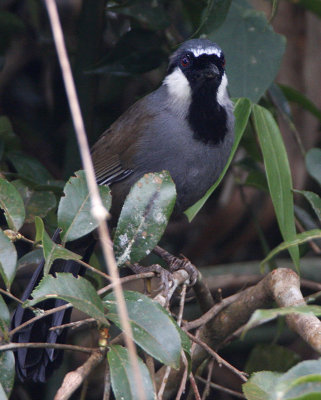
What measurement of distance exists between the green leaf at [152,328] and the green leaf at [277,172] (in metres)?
0.87

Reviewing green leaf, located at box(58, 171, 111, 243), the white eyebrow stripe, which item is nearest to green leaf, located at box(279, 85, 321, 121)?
the white eyebrow stripe

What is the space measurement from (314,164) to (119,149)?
0.90 m

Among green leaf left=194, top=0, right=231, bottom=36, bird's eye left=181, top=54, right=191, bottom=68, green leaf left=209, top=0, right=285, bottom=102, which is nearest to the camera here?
green leaf left=194, top=0, right=231, bottom=36

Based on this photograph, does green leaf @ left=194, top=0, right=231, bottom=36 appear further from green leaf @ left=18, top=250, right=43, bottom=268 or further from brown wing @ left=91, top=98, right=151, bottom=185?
green leaf @ left=18, top=250, right=43, bottom=268

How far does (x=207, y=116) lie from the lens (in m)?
2.89

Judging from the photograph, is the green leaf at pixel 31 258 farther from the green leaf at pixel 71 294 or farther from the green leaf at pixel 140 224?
the green leaf at pixel 71 294

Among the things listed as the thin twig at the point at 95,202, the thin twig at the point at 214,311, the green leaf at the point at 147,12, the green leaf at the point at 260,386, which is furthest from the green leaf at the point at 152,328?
the green leaf at the point at 147,12

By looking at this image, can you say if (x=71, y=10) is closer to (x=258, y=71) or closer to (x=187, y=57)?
(x=187, y=57)

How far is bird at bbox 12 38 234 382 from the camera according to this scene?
9.21ft

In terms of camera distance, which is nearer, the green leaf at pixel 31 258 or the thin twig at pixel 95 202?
the thin twig at pixel 95 202

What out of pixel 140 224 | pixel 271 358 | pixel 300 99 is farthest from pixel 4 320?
pixel 300 99

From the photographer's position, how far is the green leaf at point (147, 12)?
9.80 ft

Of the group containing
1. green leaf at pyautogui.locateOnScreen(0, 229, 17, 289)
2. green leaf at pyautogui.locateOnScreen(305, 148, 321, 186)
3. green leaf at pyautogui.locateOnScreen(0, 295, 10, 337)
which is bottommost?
green leaf at pyautogui.locateOnScreen(0, 295, 10, 337)

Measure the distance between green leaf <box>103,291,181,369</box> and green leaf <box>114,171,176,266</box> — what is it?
9.7 inches
